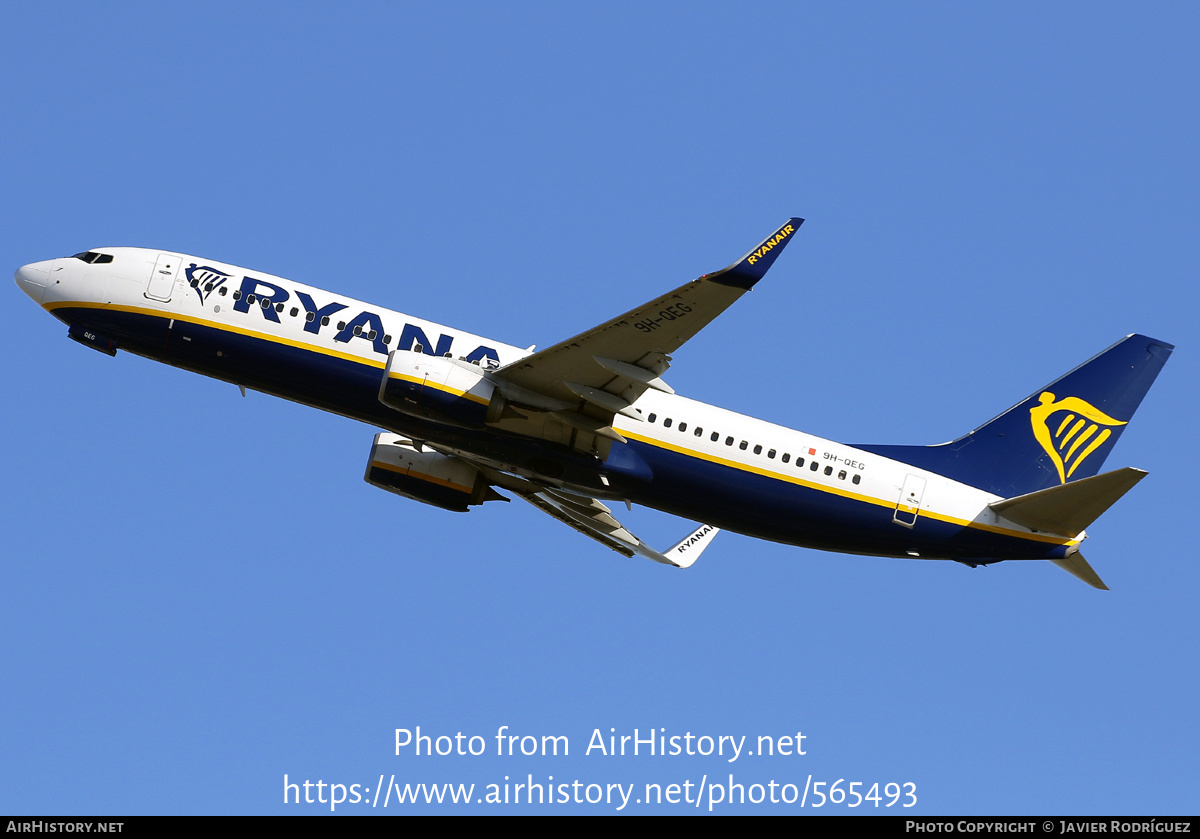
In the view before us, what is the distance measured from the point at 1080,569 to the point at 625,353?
50.7 ft

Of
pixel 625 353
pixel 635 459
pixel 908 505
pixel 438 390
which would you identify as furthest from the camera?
pixel 908 505

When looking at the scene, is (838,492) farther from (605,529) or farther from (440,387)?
(440,387)

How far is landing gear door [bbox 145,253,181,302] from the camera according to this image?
36.0 m

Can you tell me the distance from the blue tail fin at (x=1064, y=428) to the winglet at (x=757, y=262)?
11.8 m

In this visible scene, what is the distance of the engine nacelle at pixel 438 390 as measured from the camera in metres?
33.1

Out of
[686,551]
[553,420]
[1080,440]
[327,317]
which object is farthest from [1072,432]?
[327,317]

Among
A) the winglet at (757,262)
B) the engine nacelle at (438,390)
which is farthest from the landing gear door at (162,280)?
the winglet at (757,262)

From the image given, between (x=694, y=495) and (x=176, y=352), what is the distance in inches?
614

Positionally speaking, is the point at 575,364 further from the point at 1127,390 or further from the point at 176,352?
the point at 1127,390

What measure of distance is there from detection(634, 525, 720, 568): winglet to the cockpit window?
19571mm

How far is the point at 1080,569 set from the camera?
36.3 meters

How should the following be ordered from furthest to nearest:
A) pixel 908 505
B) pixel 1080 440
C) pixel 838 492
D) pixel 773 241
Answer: pixel 1080 440 → pixel 908 505 → pixel 838 492 → pixel 773 241

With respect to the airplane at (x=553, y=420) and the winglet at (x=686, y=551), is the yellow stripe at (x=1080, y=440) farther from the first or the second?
the winglet at (x=686, y=551)
